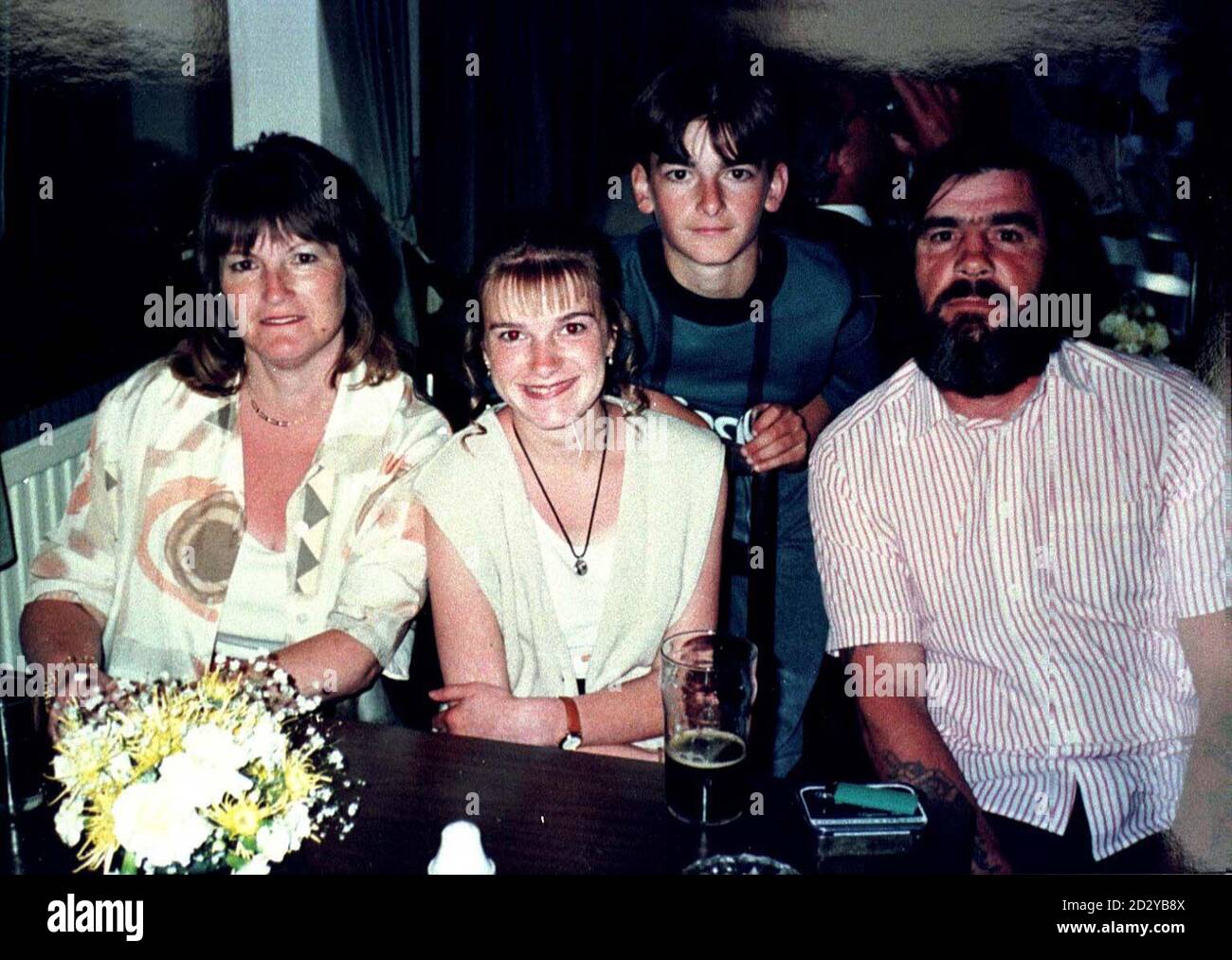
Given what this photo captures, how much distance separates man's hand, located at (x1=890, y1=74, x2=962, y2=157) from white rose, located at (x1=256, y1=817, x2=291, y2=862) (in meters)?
1.83

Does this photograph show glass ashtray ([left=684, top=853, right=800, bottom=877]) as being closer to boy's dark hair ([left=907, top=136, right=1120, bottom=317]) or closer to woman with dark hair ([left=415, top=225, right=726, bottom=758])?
woman with dark hair ([left=415, top=225, right=726, bottom=758])

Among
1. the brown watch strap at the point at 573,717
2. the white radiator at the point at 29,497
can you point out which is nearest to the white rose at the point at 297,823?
the brown watch strap at the point at 573,717

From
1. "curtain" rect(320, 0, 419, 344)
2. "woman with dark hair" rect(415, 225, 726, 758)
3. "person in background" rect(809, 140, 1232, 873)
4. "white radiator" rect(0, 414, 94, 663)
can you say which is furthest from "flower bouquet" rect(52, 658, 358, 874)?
"curtain" rect(320, 0, 419, 344)

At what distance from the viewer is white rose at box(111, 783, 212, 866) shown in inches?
38.5

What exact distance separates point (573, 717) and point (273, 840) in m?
0.63

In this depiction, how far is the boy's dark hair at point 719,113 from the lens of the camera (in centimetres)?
231

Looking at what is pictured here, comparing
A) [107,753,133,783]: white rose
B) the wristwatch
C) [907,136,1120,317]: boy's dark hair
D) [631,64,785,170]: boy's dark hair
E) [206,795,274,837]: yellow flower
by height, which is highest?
[631,64,785,170]: boy's dark hair

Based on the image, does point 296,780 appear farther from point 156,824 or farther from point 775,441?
point 775,441

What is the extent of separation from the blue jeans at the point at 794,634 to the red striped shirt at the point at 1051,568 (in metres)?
0.67

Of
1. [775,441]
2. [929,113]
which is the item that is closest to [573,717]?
[775,441]

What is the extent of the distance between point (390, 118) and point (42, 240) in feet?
3.79

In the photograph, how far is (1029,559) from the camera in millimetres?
1782

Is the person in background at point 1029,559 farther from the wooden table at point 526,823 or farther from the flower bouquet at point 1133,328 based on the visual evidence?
the wooden table at point 526,823
